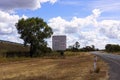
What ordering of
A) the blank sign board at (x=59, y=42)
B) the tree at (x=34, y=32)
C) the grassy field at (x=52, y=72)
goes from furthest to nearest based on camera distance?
the tree at (x=34, y=32), the blank sign board at (x=59, y=42), the grassy field at (x=52, y=72)

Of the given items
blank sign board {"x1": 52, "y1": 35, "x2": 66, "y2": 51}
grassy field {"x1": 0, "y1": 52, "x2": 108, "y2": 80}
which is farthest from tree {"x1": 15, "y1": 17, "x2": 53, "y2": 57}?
grassy field {"x1": 0, "y1": 52, "x2": 108, "y2": 80}

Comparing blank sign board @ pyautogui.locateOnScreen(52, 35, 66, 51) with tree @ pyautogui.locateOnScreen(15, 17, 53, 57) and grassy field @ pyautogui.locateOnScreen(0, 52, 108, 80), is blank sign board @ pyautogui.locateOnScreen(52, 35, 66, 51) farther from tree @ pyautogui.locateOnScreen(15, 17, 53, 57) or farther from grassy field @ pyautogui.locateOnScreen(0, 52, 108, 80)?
grassy field @ pyautogui.locateOnScreen(0, 52, 108, 80)

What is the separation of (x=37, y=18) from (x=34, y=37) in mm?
6171

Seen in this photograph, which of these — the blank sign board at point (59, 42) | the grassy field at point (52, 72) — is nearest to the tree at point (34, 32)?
the blank sign board at point (59, 42)

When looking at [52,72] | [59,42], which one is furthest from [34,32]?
[52,72]

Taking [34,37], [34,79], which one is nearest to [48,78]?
[34,79]

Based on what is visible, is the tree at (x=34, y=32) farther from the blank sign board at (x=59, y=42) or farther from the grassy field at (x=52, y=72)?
the grassy field at (x=52, y=72)

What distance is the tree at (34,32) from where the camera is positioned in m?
83.9

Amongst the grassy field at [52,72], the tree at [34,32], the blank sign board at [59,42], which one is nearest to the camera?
the grassy field at [52,72]

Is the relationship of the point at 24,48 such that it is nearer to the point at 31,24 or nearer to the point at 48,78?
the point at 31,24

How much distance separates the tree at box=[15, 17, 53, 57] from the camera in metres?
83.9

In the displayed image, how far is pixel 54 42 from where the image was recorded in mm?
77062

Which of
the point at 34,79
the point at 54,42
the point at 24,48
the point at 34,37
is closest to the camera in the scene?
the point at 34,79

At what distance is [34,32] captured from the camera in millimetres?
84688
